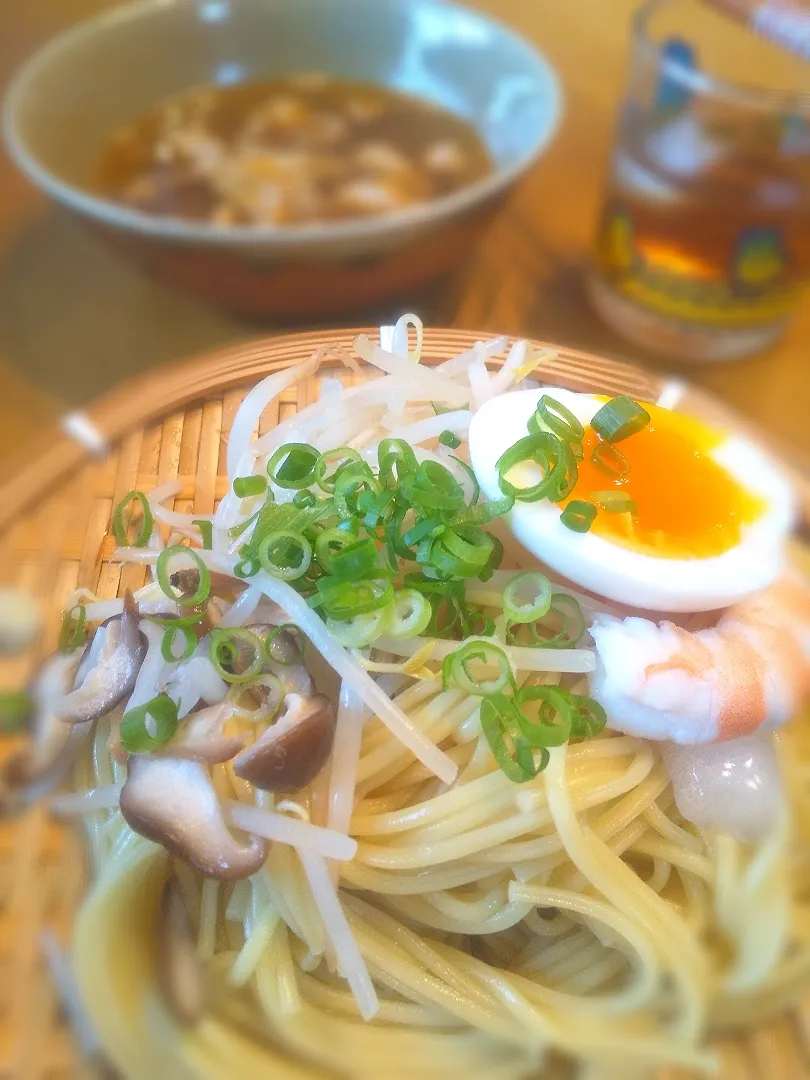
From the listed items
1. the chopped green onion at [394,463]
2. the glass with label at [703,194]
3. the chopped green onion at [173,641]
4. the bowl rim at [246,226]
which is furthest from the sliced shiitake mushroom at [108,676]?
the glass with label at [703,194]

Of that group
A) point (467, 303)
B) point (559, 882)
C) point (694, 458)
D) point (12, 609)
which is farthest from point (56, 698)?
point (467, 303)

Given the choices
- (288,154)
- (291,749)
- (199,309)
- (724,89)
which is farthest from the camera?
(288,154)

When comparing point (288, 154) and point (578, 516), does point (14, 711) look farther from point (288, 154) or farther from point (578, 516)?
point (288, 154)

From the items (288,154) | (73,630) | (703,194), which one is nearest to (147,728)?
(73,630)

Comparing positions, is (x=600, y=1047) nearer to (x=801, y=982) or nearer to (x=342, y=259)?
(x=801, y=982)

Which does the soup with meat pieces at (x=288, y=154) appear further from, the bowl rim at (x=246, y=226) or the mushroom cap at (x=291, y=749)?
the mushroom cap at (x=291, y=749)

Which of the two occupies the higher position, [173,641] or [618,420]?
[618,420]

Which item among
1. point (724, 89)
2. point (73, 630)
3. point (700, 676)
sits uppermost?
point (724, 89)
